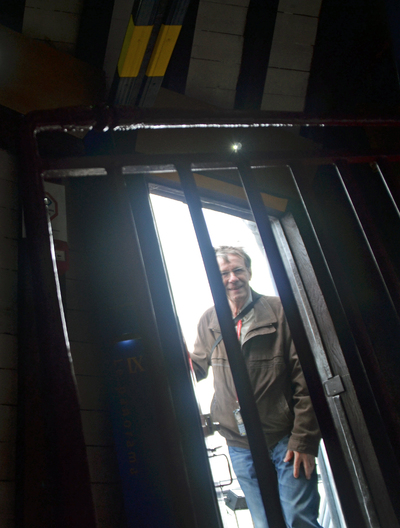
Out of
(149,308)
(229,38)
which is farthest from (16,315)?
(229,38)

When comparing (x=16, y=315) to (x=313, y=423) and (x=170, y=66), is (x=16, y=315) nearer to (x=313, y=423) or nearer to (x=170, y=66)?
(x=313, y=423)

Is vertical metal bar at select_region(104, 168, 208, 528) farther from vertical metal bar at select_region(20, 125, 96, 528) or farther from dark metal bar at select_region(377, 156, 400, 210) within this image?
dark metal bar at select_region(377, 156, 400, 210)

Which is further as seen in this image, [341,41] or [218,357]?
[341,41]

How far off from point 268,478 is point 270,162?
0.68 meters

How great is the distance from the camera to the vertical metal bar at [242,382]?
1.83 ft

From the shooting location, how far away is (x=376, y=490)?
73.4 inches

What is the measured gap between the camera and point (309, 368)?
2.16 ft

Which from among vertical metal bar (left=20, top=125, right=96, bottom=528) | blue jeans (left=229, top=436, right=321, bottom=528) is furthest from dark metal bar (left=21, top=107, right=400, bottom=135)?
blue jeans (left=229, top=436, right=321, bottom=528)

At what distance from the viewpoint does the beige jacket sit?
6.08ft

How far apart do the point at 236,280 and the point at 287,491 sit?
1203 millimetres

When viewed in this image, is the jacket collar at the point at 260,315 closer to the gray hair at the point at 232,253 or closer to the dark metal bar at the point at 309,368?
the gray hair at the point at 232,253

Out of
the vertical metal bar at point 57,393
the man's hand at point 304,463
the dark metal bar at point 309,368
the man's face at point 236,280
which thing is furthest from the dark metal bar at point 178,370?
the vertical metal bar at point 57,393

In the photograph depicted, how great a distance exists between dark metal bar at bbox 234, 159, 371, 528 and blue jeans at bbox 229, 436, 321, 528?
1.21 meters

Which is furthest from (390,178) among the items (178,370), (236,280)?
(236,280)
